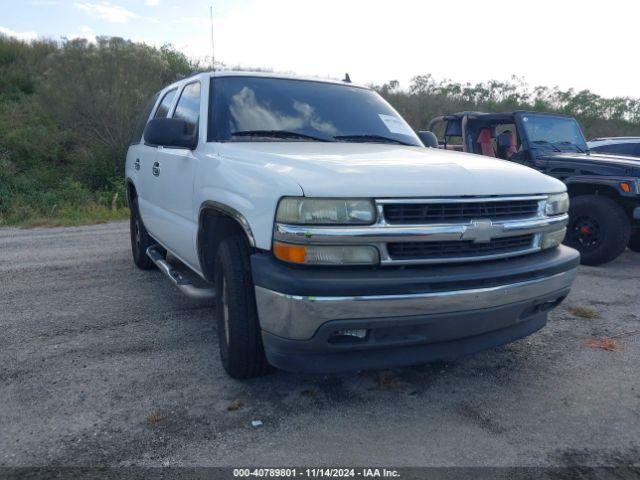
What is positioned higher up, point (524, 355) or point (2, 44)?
point (2, 44)

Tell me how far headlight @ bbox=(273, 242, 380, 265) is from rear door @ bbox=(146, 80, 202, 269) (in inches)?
48.5

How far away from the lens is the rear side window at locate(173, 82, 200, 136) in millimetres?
3652

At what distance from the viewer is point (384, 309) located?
92.6 inches

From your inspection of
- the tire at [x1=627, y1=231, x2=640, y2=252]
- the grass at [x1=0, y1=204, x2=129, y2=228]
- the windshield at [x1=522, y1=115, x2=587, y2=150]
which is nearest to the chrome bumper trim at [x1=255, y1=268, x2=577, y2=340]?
the windshield at [x1=522, y1=115, x2=587, y2=150]

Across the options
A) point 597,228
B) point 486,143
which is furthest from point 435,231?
point 486,143

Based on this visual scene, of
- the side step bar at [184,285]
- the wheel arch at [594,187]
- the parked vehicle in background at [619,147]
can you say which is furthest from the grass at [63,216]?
the parked vehicle in background at [619,147]

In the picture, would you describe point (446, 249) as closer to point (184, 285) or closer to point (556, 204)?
point (556, 204)

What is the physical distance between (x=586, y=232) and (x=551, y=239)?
139 inches

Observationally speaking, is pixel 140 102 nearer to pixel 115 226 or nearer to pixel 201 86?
pixel 115 226

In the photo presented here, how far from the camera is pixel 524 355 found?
344 centimetres

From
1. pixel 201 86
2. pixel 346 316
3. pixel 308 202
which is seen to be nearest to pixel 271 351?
pixel 346 316

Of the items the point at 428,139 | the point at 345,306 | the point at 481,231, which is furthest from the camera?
the point at 428,139

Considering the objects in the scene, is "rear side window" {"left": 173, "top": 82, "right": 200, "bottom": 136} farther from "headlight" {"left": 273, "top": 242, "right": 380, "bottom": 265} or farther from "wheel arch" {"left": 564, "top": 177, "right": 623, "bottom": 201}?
"wheel arch" {"left": 564, "top": 177, "right": 623, "bottom": 201}

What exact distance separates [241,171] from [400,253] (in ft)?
3.16
